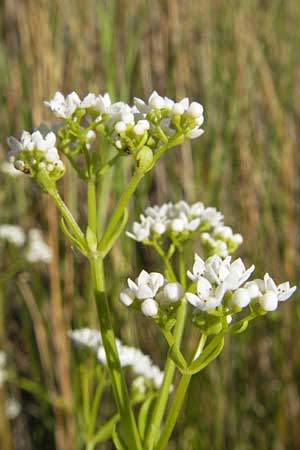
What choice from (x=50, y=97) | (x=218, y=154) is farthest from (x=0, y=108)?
(x=218, y=154)

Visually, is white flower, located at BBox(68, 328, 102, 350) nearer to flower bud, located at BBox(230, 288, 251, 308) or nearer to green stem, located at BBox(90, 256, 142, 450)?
green stem, located at BBox(90, 256, 142, 450)

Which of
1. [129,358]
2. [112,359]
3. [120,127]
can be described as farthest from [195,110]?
[129,358]

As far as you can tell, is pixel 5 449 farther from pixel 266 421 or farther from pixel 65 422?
pixel 266 421

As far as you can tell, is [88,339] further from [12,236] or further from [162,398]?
[12,236]

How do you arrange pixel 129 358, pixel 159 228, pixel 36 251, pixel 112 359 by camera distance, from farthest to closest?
pixel 36 251 → pixel 129 358 → pixel 159 228 → pixel 112 359

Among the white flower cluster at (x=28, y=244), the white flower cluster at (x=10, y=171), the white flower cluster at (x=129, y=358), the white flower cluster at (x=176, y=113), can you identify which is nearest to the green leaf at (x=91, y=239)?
the white flower cluster at (x=176, y=113)

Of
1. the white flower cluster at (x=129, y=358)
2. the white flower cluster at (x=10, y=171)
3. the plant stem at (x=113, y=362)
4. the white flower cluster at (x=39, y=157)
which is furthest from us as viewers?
the white flower cluster at (x=10, y=171)

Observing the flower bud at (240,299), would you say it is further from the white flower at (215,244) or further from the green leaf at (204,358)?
the white flower at (215,244)
